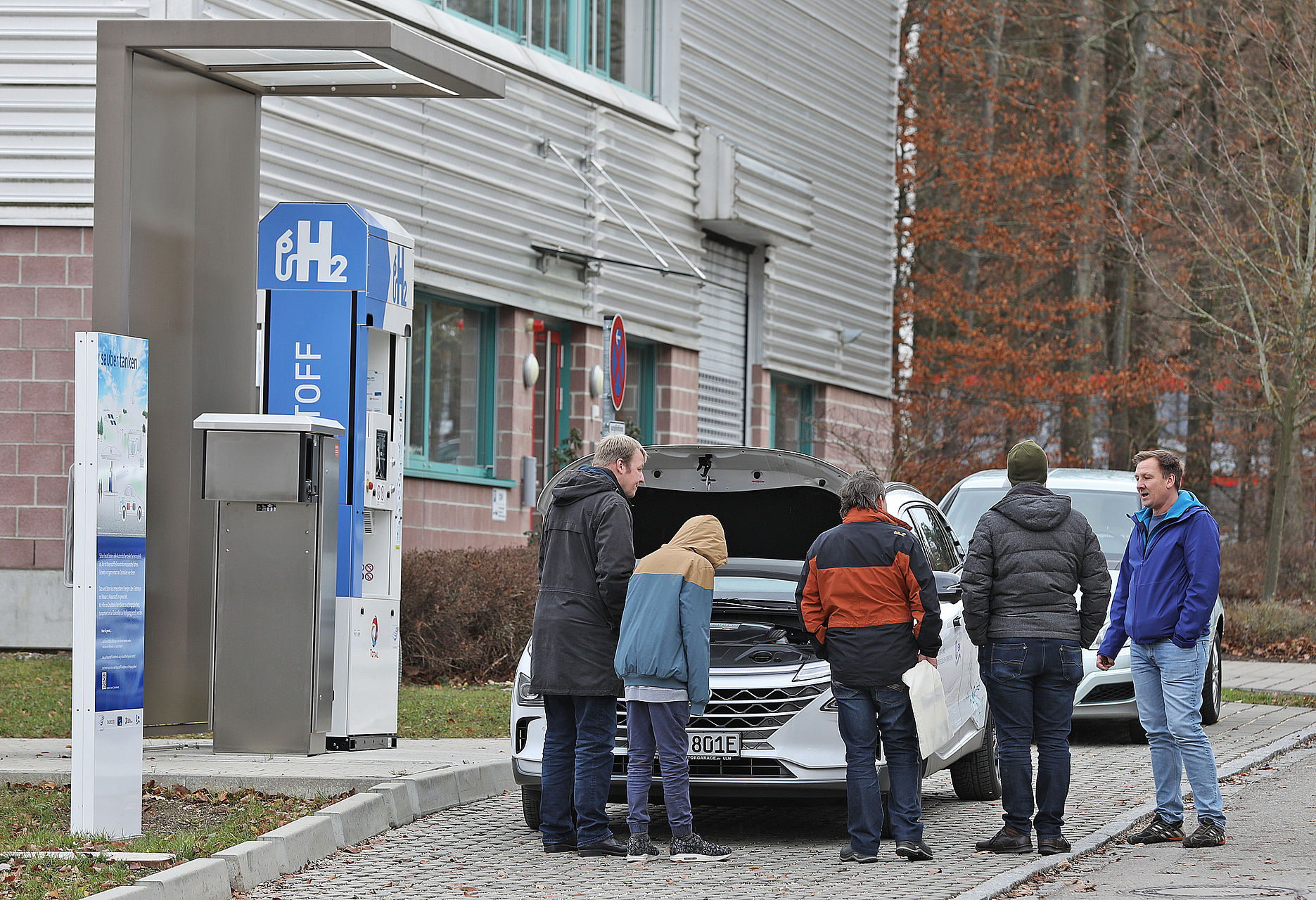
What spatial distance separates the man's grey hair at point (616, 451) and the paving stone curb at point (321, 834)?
80.0 inches

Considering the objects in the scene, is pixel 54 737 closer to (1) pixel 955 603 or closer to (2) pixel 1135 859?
(1) pixel 955 603

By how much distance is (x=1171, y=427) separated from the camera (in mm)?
59969

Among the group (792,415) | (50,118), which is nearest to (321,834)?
(50,118)

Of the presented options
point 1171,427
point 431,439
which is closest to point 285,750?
point 431,439

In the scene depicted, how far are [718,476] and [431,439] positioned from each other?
10.3m

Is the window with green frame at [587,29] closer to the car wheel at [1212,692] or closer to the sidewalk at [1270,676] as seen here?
the sidewalk at [1270,676]

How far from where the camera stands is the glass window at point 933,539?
10.5 metres

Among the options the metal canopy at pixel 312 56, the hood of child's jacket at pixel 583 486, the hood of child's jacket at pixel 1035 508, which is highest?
the metal canopy at pixel 312 56

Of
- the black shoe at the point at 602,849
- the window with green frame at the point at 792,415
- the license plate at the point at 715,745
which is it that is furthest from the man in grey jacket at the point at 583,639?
the window with green frame at the point at 792,415

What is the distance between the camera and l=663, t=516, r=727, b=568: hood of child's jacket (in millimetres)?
8656

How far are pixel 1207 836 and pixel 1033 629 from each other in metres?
1.39

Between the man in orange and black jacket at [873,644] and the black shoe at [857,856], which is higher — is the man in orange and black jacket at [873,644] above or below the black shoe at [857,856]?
above

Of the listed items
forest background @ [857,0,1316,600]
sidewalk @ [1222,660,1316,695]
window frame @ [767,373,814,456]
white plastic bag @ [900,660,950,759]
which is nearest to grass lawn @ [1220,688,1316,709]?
sidewalk @ [1222,660,1316,695]

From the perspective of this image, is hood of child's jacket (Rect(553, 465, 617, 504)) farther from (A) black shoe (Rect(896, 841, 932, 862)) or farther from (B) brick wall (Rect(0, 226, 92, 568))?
(B) brick wall (Rect(0, 226, 92, 568))
